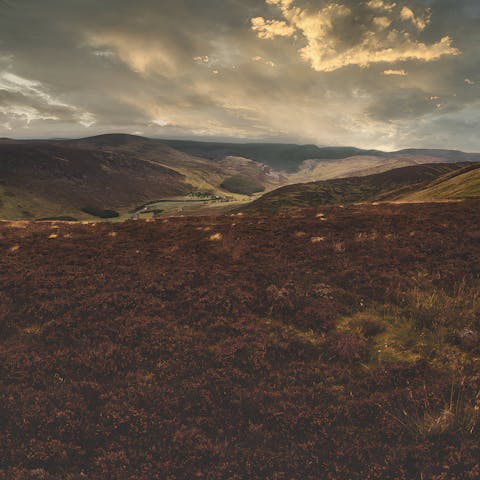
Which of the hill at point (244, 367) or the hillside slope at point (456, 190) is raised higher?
the hillside slope at point (456, 190)

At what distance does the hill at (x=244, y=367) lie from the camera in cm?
542

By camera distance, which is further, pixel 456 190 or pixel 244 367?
pixel 456 190

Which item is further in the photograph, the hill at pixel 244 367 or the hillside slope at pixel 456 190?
the hillside slope at pixel 456 190

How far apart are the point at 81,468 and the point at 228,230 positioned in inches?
636

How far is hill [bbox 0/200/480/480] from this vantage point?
5.42 m

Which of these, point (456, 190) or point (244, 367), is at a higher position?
point (456, 190)

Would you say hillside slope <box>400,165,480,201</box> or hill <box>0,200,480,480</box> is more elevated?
hillside slope <box>400,165,480,201</box>

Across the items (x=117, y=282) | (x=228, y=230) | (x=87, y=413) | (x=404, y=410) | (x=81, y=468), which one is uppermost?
(x=228, y=230)

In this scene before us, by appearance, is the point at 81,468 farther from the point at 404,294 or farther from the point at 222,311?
the point at 404,294

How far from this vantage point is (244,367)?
7.43m

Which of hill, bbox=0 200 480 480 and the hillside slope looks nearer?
hill, bbox=0 200 480 480

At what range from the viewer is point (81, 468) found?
539cm

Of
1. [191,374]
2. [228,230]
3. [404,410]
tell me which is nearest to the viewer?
[404,410]

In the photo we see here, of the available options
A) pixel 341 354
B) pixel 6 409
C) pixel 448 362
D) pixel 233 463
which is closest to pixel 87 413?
pixel 6 409
